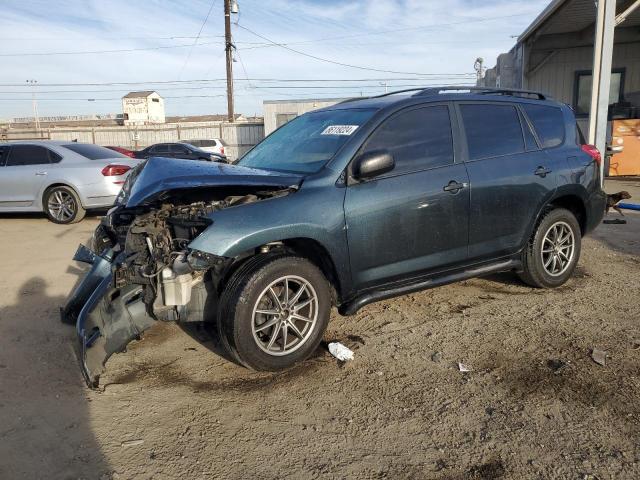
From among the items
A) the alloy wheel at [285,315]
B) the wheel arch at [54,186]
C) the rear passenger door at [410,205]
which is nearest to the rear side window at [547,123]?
the rear passenger door at [410,205]

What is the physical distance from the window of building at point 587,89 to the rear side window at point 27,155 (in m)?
15.9

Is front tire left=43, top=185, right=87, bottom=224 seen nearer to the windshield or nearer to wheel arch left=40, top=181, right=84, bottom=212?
wheel arch left=40, top=181, right=84, bottom=212

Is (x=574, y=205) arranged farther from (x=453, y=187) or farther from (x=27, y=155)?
(x=27, y=155)

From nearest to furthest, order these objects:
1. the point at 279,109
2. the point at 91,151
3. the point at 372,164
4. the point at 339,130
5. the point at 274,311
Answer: the point at 274,311
the point at 372,164
the point at 339,130
the point at 91,151
the point at 279,109

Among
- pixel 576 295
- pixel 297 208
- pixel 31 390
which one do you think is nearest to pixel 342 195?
pixel 297 208

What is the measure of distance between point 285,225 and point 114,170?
21.7 feet

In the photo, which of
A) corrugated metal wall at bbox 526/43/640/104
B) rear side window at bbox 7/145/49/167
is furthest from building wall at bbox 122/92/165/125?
rear side window at bbox 7/145/49/167

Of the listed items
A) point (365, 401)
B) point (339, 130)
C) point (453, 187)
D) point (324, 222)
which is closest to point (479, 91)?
point (453, 187)

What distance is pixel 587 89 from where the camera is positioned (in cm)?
1762

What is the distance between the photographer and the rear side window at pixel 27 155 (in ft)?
30.4

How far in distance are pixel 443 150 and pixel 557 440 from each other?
7.49 ft

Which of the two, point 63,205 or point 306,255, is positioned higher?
point 306,255

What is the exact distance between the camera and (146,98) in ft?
203

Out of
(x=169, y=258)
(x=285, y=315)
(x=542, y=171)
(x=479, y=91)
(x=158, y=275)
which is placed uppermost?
(x=479, y=91)
